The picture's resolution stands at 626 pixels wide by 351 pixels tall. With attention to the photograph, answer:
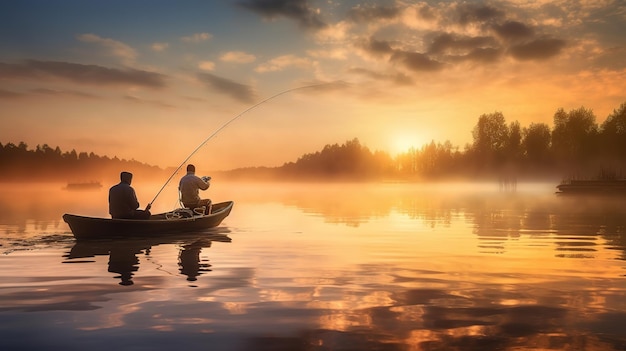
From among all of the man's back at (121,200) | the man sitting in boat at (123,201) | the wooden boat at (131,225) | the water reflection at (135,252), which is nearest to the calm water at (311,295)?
the water reflection at (135,252)

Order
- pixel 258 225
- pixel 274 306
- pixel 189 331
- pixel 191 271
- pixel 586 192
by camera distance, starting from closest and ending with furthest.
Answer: pixel 189 331 → pixel 274 306 → pixel 191 271 → pixel 258 225 → pixel 586 192

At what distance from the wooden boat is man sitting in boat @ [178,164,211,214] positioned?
721 mm

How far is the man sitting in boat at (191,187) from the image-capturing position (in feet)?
90.9

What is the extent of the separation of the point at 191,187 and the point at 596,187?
82027mm

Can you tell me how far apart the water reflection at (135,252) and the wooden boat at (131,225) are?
13.7 inches

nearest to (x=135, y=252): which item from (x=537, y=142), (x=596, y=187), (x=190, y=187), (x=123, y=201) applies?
(x=123, y=201)

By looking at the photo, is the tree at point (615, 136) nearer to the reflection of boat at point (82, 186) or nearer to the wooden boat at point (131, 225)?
the wooden boat at point (131, 225)

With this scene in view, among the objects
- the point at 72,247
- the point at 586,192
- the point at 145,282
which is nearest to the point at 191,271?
the point at 145,282

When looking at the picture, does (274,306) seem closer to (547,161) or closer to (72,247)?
(72,247)

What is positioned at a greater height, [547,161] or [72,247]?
[547,161]

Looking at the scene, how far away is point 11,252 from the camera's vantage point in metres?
20.1

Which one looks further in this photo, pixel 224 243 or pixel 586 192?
pixel 586 192

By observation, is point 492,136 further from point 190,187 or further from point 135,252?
point 135,252

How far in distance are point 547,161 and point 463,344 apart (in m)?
177
